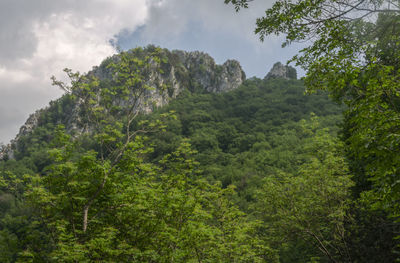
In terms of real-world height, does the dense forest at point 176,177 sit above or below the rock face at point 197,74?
below

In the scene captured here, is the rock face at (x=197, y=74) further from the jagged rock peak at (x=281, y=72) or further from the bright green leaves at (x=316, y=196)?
the bright green leaves at (x=316, y=196)

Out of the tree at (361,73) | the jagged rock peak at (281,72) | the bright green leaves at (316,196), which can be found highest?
the jagged rock peak at (281,72)

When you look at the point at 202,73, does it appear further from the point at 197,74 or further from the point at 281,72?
the point at 281,72

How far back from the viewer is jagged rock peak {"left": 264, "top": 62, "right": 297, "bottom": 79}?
120750 mm

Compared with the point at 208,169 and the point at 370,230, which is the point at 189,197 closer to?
the point at 370,230

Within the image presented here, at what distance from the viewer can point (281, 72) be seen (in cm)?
12188

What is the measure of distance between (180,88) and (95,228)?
110593 millimetres

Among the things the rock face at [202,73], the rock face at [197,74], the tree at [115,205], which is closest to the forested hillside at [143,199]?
the tree at [115,205]

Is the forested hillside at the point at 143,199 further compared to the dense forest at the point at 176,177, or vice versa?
the forested hillside at the point at 143,199

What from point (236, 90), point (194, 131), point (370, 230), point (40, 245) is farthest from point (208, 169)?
point (236, 90)

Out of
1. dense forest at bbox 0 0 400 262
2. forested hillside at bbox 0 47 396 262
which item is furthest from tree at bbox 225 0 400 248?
forested hillside at bbox 0 47 396 262

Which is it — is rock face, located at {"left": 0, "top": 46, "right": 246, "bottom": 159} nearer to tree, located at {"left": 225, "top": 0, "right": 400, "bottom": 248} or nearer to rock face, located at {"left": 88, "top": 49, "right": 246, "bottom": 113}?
rock face, located at {"left": 88, "top": 49, "right": 246, "bottom": 113}

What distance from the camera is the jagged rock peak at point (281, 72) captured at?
396ft

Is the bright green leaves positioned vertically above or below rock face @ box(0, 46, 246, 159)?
below
